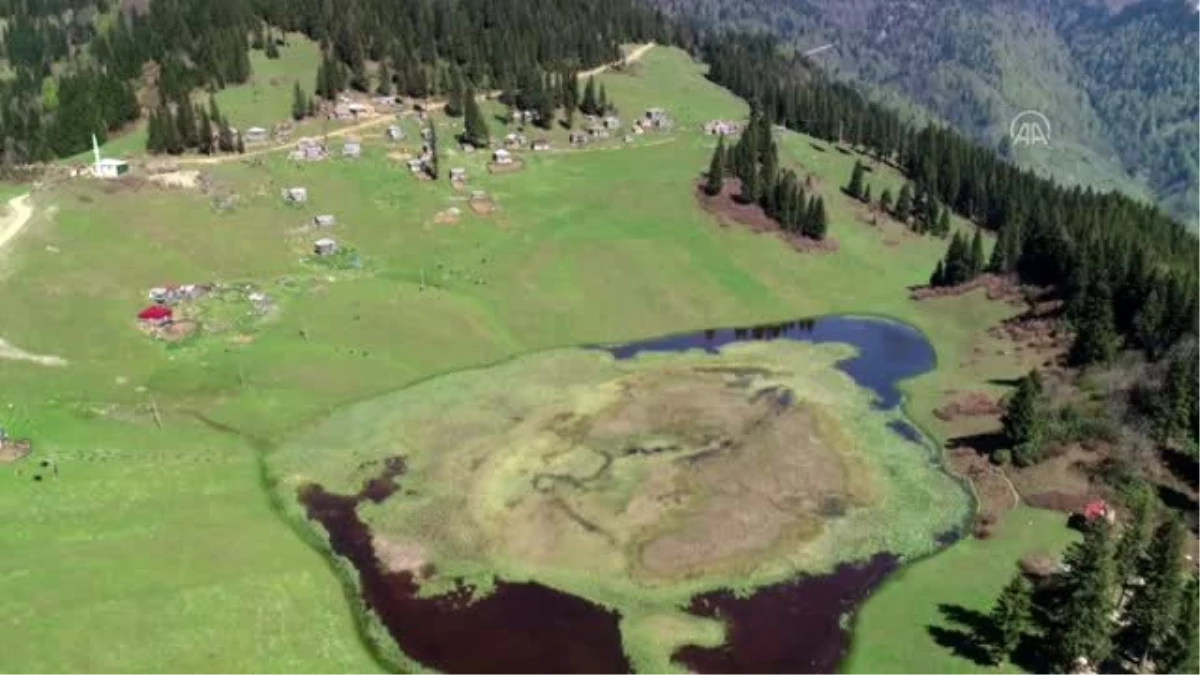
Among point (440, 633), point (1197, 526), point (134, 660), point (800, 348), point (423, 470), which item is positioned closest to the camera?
point (134, 660)

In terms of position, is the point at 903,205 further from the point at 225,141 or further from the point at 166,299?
the point at 166,299

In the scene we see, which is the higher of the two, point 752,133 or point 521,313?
point 752,133

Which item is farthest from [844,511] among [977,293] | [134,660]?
[977,293]

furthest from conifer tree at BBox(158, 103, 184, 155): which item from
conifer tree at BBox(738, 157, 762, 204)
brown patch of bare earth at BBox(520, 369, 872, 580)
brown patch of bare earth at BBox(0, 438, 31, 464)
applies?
conifer tree at BBox(738, 157, 762, 204)

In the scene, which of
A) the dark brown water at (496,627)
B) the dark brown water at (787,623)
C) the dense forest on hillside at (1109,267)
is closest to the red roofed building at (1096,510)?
the dense forest on hillside at (1109,267)

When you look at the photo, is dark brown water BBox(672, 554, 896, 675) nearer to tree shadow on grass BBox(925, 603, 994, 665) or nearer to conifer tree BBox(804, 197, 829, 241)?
tree shadow on grass BBox(925, 603, 994, 665)

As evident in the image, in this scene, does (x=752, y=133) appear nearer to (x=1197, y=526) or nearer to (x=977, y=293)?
(x=977, y=293)

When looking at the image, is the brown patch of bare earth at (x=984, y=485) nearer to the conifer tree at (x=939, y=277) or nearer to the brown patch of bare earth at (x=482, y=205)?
the conifer tree at (x=939, y=277)

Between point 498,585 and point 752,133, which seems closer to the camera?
point 498,585
